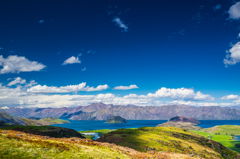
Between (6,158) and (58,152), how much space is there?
6991 mm

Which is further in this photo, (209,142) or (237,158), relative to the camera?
(209,142)

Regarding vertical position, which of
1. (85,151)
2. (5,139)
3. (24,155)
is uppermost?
(5,139)

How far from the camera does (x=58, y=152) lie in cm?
2305

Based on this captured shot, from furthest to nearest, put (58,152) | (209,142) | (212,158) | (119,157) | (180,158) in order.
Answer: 1. (209,142)
2. (212,158)
3. (180,158)
4. (119,157)
5. (58,152)

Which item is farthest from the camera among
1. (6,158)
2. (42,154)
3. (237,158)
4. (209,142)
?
(209,142)

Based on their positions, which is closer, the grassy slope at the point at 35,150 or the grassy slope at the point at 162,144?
the grassy slope at the point at 35,150

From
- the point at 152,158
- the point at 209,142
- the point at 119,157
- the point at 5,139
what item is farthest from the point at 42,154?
the point at 209,142

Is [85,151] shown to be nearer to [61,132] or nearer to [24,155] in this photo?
[24,155]

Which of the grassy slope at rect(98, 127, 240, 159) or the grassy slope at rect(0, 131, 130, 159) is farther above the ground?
the grassy slope at rect(0, 131, 130, 159)

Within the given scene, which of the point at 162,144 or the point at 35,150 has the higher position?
the point at 35,150

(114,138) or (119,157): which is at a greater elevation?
(119,157)

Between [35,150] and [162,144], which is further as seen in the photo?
[162,144]

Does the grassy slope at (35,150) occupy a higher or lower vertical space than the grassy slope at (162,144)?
higher

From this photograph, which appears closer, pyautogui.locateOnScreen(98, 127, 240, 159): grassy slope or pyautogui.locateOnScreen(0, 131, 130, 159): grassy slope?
pyautogui.locateOnScreen(0, 131, 130, 159): grassy slope
